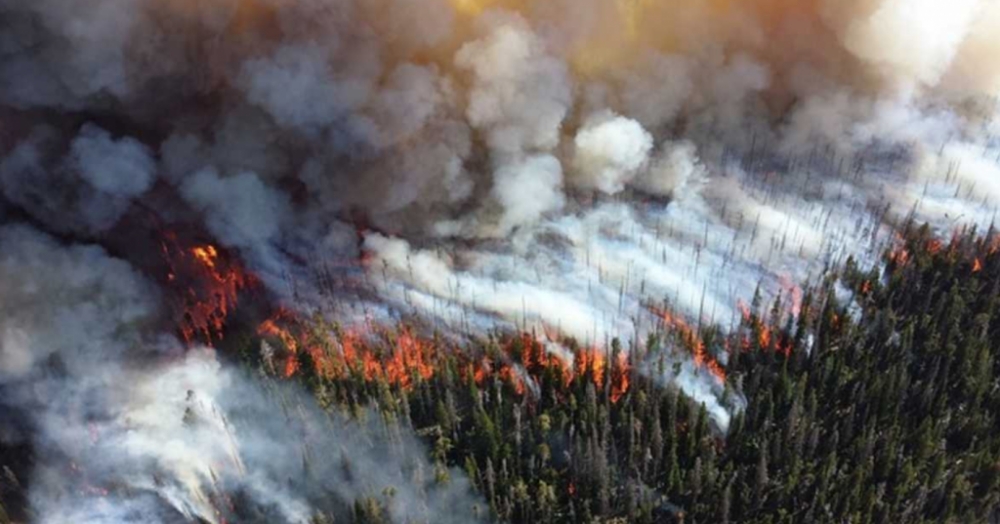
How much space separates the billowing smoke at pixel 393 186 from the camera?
56375mm

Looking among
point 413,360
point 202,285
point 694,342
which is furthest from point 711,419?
point 202,285

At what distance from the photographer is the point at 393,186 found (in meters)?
63.5

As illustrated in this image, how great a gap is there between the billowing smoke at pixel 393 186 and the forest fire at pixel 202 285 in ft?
4.49

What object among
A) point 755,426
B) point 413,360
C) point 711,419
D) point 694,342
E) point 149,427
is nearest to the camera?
point 149,427

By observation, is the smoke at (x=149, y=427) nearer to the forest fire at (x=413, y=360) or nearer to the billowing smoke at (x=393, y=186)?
the billowing smoke at (x=393, y=186)

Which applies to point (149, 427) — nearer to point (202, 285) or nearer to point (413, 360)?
point (202, 285)

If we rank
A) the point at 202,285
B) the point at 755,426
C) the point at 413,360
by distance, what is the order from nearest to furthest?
1. the point at 755,426
2. the point at 413,360
3. the point at 202,285

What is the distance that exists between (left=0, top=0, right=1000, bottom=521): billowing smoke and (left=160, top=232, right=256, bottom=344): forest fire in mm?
1370

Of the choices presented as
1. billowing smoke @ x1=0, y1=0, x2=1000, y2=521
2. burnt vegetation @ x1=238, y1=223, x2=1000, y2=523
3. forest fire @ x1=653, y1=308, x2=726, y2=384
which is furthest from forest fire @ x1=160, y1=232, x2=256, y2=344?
forest fire @ x1=653, y1=308, x2=726, y2=384

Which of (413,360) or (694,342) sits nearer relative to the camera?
(413,360)

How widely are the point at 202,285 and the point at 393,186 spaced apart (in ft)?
50.4

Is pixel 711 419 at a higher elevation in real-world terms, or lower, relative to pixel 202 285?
higher

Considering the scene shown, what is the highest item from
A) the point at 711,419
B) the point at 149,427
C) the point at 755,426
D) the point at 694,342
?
the point at 694,342

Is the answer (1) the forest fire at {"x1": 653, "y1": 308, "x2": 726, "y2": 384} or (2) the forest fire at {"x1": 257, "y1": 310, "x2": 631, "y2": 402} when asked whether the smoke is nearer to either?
(2) the forest fire at {"x1": 257, "y1": 310, "x2": 631, "y2": 402}
